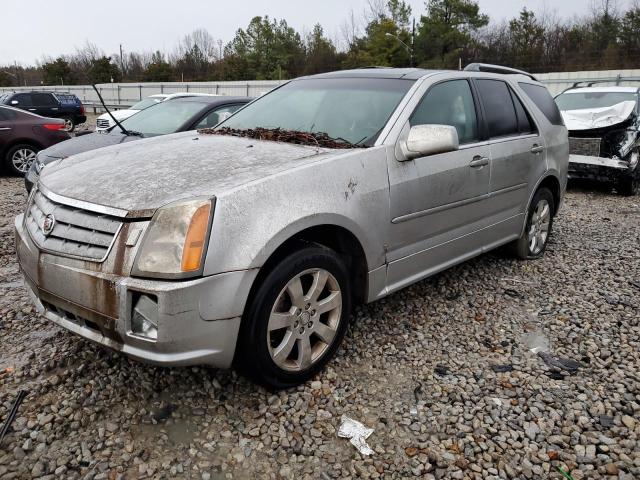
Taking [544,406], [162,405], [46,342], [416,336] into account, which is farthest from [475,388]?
[46,342]

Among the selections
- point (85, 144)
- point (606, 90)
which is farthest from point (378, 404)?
point (606, 90)

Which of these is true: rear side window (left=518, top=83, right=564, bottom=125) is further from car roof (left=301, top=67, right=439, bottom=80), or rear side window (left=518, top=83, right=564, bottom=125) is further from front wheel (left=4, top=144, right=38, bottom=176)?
front wheel (left=4, top=144, right=38, bottom=176)

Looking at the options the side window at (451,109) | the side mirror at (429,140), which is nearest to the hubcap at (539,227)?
the side window at (451,109)

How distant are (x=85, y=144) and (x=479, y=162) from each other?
4.91 metres

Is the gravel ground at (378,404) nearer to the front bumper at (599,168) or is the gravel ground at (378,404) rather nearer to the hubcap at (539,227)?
the hubcap at (539,227)

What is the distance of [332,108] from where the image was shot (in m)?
3.50

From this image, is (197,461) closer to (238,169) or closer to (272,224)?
(272,224)

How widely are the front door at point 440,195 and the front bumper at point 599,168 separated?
5329 millimetres

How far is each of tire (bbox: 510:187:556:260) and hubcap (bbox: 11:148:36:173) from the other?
891 centimetres

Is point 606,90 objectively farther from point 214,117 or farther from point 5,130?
point 5,130

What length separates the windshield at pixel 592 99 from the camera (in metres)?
8.82

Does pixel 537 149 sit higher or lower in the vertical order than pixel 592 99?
lower

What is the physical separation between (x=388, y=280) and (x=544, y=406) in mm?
1084

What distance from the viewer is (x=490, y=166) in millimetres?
3840
